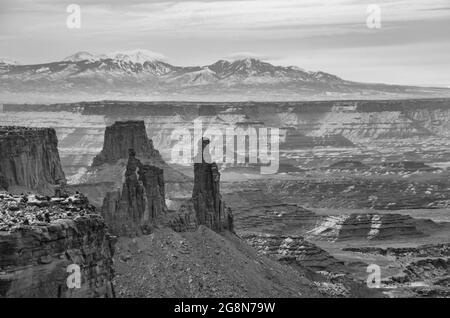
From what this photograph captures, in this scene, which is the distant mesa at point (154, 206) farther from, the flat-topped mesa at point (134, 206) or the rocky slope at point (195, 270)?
the rocky slope at point (195, 270)

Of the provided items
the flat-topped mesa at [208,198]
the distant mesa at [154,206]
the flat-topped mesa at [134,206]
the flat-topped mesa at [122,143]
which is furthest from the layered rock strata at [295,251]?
the flat-topped mesa at [134,206]

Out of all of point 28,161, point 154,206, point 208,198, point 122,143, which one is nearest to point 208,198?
point 208,198

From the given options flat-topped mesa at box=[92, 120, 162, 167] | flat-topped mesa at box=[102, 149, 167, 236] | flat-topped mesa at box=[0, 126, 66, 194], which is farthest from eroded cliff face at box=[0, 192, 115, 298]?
flat-topped mesa at box=[92, 120, 162, 167]

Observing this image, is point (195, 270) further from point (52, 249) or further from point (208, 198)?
point (52, 249)

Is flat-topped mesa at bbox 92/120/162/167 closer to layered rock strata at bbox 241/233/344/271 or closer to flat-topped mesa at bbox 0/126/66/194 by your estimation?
layered rock strata at bbox 241/233/344/271
